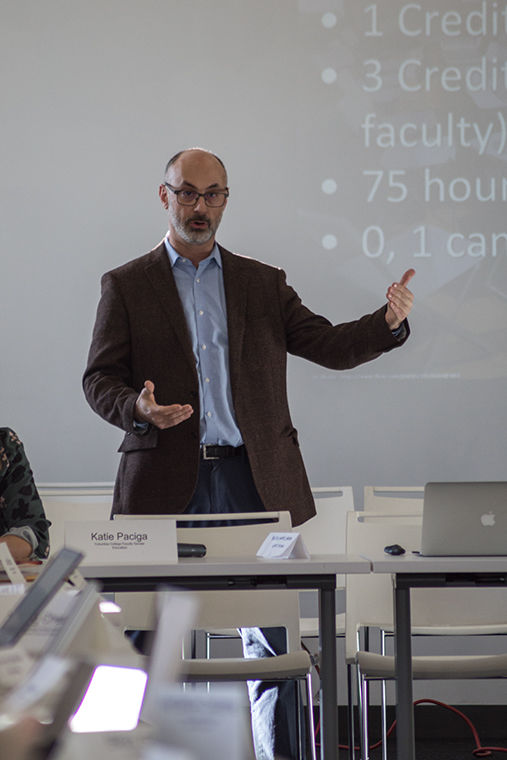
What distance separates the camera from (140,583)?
6.42ft

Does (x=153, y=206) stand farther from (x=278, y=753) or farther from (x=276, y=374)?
(x=278, y=753)

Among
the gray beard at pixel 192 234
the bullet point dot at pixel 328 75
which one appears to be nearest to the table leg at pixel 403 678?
the gray beard at pixel 192 234

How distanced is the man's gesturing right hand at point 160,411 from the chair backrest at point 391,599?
754 mm

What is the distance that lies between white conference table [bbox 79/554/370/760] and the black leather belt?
1.98ft

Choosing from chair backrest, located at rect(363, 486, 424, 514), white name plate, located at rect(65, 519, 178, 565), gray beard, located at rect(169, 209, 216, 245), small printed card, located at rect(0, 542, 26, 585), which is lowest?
chair backrest, located at rect(363, 486, 424, 514)

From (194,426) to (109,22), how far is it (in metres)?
2.42

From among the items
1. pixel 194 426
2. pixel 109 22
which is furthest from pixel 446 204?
pixel 194 426

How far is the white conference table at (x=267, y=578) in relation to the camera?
190 centimetres

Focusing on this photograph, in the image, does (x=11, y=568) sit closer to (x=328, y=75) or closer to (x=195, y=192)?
(x=195, y=192)

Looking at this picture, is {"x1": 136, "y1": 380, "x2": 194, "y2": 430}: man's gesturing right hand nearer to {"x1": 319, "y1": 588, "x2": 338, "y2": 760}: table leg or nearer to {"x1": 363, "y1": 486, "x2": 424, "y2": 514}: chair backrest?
{"x1": 319, "y1": 588, "x2": 338, "y2": 760}: table leg

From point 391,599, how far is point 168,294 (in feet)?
3.63

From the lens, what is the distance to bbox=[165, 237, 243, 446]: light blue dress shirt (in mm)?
2637

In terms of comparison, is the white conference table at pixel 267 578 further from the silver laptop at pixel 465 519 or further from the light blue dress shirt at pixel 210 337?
the light blue dress shirt at pixel 210 337

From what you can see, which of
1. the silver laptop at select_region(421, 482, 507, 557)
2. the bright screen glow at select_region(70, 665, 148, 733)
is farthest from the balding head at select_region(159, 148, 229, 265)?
the bright screen glow at select_region(70, 665, 148, 733)
